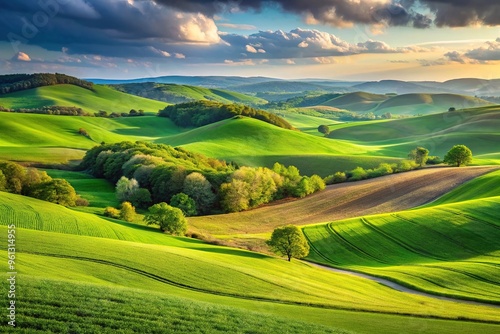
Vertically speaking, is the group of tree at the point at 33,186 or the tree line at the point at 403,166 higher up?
the tree line at the point at 403,166

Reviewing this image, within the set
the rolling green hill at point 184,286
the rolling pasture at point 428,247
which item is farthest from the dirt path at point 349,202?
the rolling green hill at point 184,286

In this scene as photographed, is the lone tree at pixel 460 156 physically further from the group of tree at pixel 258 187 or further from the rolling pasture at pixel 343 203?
the group of tree at pixel 258 187

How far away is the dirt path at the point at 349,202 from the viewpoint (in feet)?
237

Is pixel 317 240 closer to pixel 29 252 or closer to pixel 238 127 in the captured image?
pixel 29 252

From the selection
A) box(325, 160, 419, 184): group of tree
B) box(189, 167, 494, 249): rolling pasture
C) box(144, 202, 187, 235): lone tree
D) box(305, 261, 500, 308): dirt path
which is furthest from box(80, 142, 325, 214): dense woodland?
box(305, 261, 500, 308): dirt path

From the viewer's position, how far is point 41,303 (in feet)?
68.9

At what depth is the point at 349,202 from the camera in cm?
8294

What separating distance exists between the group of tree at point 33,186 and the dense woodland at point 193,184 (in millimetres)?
16797

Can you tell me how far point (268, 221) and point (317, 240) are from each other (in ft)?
54.1

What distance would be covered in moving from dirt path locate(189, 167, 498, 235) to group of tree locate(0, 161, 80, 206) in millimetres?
19587

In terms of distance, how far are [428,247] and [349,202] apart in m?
29.3

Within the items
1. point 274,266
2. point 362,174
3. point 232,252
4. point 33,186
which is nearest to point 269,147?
point 362,174

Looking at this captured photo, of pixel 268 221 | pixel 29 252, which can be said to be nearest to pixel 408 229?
pixel 268 221

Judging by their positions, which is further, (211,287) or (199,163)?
(199,163)
